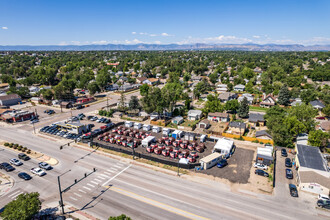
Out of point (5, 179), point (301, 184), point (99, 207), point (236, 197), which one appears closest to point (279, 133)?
point (301, 184)

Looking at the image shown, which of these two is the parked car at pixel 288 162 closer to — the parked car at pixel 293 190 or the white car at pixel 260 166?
the white car at pixel 260 166

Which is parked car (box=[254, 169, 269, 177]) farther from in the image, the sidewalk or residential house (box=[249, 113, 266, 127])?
the sidewalk

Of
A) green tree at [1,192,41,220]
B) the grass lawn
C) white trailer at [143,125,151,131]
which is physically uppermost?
green tree at [1,192,41,220]

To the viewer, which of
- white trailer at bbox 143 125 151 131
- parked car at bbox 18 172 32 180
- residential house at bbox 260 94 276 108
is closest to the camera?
parked car at bbox 18 172 32 180

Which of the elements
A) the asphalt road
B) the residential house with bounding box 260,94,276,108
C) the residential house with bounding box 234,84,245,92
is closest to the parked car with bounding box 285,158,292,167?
the asphalt road

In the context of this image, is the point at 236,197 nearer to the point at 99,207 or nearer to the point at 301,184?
the point at 301,184

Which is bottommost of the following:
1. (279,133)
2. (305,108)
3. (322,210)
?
(322,210)

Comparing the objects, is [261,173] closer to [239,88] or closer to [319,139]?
[319,139]

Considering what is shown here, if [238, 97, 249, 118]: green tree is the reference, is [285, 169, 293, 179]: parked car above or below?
below
